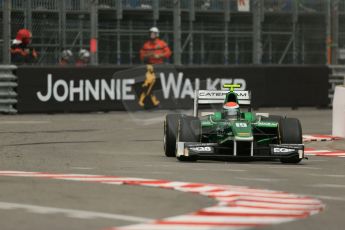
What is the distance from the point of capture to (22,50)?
2456 cm

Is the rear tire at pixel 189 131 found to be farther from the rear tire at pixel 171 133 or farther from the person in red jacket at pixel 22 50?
the person in red jacket at pixel 22 50

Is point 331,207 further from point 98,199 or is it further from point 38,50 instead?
point 38,50

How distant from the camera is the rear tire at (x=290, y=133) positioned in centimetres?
1362

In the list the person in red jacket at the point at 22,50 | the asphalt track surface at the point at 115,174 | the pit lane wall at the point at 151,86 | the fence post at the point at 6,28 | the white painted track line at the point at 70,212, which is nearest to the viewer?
the white painted track line at the point at 70,212

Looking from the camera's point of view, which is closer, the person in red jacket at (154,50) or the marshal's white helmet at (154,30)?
the marshal's white helmet at (154,30)

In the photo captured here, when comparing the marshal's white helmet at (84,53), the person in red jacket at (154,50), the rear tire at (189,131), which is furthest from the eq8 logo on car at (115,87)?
the rear tire at (189,131)

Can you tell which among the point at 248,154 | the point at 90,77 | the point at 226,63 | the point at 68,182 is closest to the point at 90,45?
the point at 90,77

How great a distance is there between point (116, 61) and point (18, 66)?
246 centimetres

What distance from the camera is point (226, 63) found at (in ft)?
88.5

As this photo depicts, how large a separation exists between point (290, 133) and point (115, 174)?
9.82 feet

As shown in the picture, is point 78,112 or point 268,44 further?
point 268,44

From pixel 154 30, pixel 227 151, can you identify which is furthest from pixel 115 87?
pixel 227 151

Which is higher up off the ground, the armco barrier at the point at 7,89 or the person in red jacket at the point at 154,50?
the person in red jacket at the point at 154,50

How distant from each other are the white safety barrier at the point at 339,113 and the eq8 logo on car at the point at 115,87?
8190 mm
